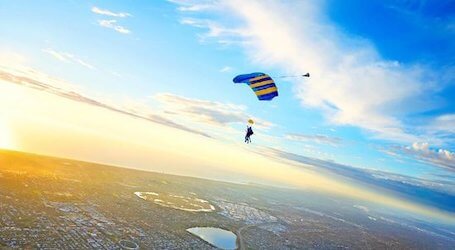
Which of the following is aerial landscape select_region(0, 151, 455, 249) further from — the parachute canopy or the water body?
the parachute canopy

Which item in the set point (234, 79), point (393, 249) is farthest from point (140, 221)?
point (393, 249)

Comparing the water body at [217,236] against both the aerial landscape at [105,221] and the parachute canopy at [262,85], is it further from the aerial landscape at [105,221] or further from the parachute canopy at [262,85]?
the parachute canopy at [262,85]

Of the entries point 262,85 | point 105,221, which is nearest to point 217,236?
point 105,221

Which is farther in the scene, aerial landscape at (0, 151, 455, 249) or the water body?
the water body

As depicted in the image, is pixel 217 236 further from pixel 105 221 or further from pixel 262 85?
pixel 262 85

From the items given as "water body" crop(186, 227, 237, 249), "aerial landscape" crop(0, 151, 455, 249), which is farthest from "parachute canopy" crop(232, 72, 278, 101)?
"water body" crop(186, 227, 237, 249)

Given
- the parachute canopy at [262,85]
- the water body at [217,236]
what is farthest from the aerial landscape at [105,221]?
the parachute canopy at [262,85]
